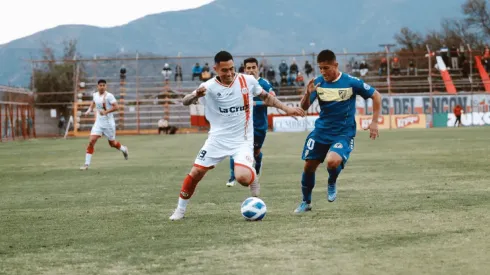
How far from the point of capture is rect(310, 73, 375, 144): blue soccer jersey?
1077 cm

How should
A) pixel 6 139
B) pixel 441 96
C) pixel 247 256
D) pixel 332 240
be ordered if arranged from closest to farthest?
pixel 247 256, pixel 332 240, pixel 6 139, pixel 441 96

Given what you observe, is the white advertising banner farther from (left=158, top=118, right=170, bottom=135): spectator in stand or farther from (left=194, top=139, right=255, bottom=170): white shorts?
(left=194, top=139, right=255, bottom=170): white shorts

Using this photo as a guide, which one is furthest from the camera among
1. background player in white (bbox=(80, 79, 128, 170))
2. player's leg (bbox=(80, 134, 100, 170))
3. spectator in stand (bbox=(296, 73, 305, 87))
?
spectator in stand (bbox=(296, 73, 305, 87))

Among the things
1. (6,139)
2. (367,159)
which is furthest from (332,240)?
(6,139)

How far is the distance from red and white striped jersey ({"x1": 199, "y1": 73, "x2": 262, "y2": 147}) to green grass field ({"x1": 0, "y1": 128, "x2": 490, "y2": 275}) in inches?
36.6

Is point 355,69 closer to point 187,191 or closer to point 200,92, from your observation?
point 187,191

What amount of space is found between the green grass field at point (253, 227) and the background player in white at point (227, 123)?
1.52ft

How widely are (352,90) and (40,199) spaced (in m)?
5.12

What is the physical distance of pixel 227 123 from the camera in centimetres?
1020

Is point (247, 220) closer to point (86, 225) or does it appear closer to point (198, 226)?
point (198, 226)

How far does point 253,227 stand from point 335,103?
2.45m

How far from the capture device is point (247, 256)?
703 cm

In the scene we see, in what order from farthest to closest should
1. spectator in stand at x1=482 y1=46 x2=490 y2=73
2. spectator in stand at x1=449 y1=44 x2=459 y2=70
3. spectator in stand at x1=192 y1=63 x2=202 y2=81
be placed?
spectator in stand at x1=449 y1=44 x2=459 y2=70 < spectator in stand at x1=482 y1=46 x2=490 y2=73 < spectator in stand at x1=192 y1=63 x2=202 y2=81

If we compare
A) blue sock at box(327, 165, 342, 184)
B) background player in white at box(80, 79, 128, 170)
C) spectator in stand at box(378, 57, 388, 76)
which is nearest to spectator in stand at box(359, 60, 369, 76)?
spectator in stand at box(378, 57, 388, 76)
